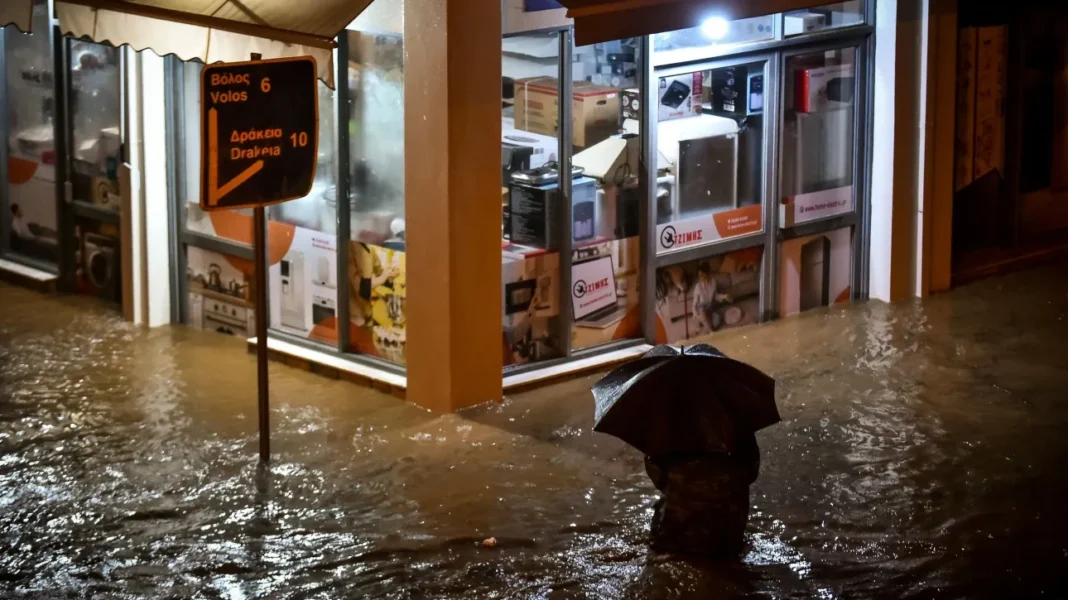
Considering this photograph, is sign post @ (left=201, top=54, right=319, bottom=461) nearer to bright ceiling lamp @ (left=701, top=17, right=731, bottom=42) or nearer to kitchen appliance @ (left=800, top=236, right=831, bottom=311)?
bright ceiling lamp @ (left=701, top=17, right=731, bottom=42)

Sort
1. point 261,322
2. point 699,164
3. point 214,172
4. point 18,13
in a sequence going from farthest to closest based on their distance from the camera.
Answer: point 699,164
point 18,13
point 261,322
point 214,172

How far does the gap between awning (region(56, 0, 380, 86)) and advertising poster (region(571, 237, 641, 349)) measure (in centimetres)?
234

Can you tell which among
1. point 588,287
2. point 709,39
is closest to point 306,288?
point 588,287

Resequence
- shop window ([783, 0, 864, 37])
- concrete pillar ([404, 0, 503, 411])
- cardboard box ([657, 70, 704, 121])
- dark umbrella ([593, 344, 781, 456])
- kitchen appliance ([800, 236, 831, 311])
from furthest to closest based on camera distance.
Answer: kitchen appliance ([800, 236, 831, 311]) < shop window ([783, 0, 864, 37]) < cardboard box ([657, 70, 704, 121]) < concrete pillar ([404, 0, 503, 411]) < dark umbrella ([593, 344, 781, 456])

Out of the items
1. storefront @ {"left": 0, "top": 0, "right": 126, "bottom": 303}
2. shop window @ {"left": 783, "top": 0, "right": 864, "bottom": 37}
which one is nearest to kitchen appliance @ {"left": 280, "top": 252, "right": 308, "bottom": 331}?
storefront @ {"left": 0, "top": 0, "right": 126, "bottom": 303}

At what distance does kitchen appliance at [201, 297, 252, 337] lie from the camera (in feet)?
34.1

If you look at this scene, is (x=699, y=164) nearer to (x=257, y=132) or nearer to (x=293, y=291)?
(x=293, y=291)

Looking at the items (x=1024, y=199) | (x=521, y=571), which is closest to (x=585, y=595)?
(x=521, y=571)

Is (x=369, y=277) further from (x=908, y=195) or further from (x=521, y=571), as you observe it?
(x=908, y=195)

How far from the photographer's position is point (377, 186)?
9227 mm

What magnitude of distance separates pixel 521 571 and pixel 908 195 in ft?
20.4

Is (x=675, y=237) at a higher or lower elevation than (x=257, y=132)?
lower

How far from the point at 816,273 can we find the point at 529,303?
9.98 feet

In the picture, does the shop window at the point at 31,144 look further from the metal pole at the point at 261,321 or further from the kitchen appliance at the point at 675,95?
the kitchen appliance at the point at 675,95
